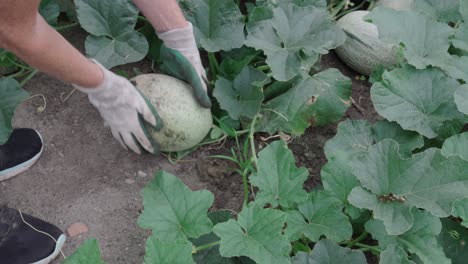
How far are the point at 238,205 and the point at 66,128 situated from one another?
0.84 meters

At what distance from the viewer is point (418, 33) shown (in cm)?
224

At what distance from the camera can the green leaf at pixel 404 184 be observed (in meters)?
1.70

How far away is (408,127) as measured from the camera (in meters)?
2.09

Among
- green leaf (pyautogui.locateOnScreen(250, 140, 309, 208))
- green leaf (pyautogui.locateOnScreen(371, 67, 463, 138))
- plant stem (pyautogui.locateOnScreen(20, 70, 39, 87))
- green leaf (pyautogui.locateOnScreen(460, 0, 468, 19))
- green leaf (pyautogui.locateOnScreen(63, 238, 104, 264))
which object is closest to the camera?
green leaf (pyautogui.locateOnScreen(63, 238, 104, 264))

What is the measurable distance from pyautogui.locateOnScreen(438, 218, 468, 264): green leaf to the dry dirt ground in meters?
0.54

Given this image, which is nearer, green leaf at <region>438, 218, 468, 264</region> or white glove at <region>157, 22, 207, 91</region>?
green leaf at <region>438, 218, 468, 264</region>

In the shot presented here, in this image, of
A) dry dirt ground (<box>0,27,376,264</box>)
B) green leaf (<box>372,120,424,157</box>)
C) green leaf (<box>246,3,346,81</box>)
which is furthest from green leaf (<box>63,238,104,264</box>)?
green leaf (<box>372,120,424,157</box>)

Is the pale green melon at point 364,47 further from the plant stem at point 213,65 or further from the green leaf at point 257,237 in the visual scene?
the green leaf at point 257,237

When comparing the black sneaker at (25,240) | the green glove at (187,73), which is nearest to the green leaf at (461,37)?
the green glove at (187,73)

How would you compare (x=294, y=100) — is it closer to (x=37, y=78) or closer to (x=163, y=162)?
(x=163, y=162)


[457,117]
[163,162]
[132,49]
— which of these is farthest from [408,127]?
[132,49]

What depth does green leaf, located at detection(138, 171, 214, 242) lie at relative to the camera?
1752 mm

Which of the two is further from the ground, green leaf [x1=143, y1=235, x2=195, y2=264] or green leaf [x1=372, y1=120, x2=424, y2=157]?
green leaf [x1=143, y1=235, x2=195, y2=264]

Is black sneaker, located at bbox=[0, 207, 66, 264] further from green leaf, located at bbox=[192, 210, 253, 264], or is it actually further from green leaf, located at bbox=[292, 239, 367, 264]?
green leaf, located at bbox=[292, 239, 367, 264]
